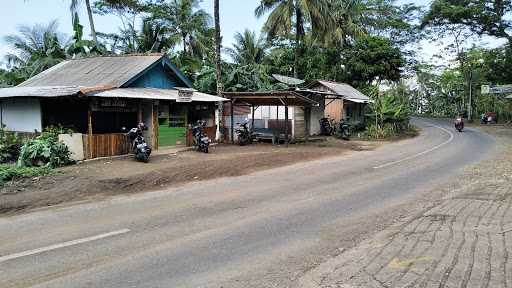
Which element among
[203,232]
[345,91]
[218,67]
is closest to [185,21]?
[345,91]

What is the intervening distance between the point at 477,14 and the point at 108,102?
113 feet

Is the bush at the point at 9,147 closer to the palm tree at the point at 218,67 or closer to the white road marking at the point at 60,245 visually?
the palm tree at the point at 218,67

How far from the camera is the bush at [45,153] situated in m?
13.5

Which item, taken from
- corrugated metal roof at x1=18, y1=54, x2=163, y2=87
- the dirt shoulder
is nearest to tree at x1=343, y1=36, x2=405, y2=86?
corrugated metal roof at x1=18, y1=54, x2=163, y2=87

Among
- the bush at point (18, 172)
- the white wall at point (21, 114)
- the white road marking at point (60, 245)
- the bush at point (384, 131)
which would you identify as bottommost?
the white road marking at point (60, 245)

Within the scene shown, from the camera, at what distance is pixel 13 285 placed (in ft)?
16.1

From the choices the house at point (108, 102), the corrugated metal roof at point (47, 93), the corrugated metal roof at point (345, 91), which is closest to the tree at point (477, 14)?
the corrugated metal roof at point (345, 91)

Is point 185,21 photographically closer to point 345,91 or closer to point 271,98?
point 345,91

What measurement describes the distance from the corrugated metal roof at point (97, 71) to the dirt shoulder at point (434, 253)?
42.9 ft

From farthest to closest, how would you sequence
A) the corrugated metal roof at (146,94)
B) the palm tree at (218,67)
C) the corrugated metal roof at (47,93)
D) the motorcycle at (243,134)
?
the motorcycle at (243,134) < the palm tree at (218,67) < the corrugated metal roof at (146,94) < the corrugated metal roof at (47,93)

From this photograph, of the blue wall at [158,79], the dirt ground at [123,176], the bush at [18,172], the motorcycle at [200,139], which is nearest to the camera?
the dirt ground at [123,176]

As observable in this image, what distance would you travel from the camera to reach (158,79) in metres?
20.0

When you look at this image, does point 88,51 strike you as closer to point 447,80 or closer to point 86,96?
point 86,96

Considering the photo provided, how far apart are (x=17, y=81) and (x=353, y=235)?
22366 mm
